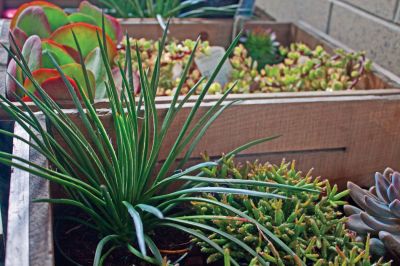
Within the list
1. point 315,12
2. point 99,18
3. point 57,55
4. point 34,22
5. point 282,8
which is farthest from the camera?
point 282,8

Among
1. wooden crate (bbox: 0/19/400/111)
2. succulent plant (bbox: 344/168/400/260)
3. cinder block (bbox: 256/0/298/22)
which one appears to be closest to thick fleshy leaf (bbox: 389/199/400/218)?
Answer: succulent plant (bbox: 344/168/400/260)

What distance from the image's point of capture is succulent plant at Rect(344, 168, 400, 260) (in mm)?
787

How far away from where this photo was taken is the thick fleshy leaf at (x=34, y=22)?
115 centimetres

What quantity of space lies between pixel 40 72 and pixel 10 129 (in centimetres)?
12

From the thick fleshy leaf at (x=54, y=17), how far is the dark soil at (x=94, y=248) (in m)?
0.53

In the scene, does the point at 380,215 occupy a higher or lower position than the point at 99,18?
lower

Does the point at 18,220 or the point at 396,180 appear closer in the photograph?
the point at 18,220

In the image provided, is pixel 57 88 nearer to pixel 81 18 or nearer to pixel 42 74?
pixel 42 74

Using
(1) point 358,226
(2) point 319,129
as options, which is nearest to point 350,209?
(1) point 358,226

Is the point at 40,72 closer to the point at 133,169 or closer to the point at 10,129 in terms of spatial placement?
the point at 10,129

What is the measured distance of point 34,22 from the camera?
1.16 m

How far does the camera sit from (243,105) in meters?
1.02

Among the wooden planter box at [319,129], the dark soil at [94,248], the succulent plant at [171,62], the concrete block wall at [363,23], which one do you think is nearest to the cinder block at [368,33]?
the concrete block wall at [363,23]

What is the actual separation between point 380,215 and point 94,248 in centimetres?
46
